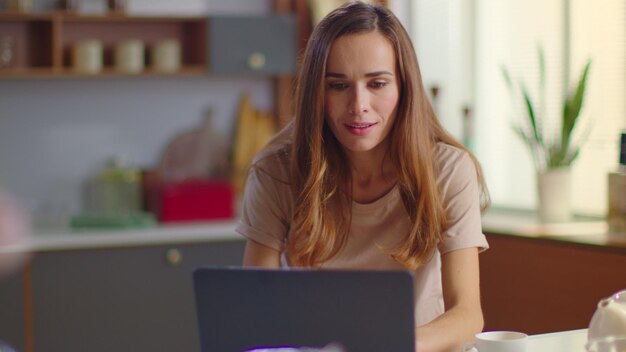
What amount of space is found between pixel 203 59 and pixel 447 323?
2.60m

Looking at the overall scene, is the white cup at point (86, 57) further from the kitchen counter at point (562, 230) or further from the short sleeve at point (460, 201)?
the short sleeve at point (460, 201)

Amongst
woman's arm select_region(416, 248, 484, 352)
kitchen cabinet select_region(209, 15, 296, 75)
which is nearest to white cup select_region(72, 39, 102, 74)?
kitchen cabinet select_region(209, 15, 296, 75)

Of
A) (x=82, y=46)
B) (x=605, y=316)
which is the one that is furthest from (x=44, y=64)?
(x=605, y=316)

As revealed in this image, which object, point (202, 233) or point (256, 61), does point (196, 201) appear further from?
point (256, 61)

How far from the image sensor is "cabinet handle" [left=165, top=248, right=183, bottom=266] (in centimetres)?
361

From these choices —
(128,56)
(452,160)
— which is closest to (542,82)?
(452,160)

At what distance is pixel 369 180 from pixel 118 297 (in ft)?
5.74

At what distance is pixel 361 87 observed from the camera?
1.91 m

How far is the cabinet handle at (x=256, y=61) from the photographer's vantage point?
4.11m

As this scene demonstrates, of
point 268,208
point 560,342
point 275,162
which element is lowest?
point 560,342

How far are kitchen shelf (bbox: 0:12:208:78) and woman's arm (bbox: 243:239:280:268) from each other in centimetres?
205

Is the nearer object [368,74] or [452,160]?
[368,74]

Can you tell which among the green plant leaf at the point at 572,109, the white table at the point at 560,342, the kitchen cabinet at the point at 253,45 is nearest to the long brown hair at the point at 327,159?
the white table at the point at 560,342

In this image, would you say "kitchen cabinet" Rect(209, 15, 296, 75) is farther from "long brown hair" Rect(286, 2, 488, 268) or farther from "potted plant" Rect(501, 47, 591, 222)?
"long brown hair" Rect(286, 2, 488, 268)
